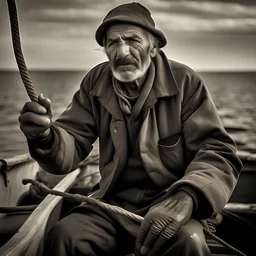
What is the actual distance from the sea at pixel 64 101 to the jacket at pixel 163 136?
1792 mm

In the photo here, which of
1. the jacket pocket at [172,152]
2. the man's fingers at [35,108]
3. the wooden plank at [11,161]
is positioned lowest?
the wooden plank at [11,161]

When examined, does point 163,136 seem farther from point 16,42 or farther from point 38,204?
point 38,204

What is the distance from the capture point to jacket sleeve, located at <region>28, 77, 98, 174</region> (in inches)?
40.8

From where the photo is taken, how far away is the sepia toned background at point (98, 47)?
9.43ft

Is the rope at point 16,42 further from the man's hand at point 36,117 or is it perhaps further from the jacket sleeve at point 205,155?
the jacket sleeve at point 205,155

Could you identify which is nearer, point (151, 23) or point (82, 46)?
point (151, 23)

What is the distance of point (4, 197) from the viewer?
1.74 metres

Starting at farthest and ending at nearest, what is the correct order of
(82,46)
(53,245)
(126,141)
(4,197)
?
1. (82,46)
2. (4,197)
3. (126,141)
4. (53,245)

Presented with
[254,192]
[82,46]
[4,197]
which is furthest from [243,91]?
[4,197]

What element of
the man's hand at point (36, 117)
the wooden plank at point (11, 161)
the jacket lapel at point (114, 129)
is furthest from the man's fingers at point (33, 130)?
the wooden plank at point (11, 161)

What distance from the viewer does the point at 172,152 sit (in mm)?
1035

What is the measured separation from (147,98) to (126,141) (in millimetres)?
122

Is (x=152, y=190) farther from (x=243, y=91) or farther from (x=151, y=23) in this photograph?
(x=243, y=91)

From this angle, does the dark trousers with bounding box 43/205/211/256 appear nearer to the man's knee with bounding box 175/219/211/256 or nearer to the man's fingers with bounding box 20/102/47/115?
the man's knee with bounding box 175/219/211/256
